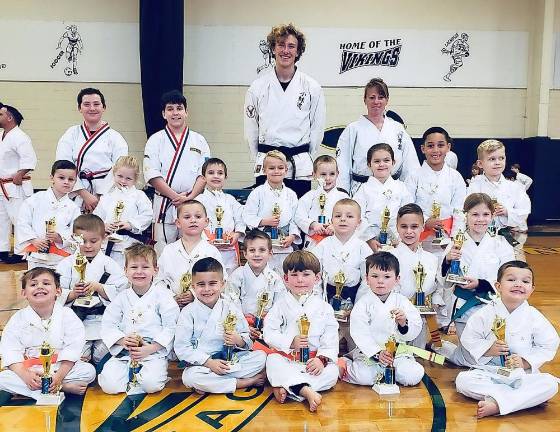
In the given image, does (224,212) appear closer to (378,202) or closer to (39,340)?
(378,202)

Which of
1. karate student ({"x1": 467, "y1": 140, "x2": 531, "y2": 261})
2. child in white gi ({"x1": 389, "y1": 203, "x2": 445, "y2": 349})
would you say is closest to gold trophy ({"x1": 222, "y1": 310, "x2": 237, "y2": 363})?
→ child in white gi ({"x1": 389, "y1": 203, "x2": 445, "y2": 349})

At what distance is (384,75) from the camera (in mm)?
10891

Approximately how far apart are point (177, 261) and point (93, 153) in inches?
59.1

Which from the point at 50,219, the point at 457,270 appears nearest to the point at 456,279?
the point at 457,270

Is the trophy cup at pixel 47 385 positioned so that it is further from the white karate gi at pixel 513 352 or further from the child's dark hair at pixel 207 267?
the white karate gi at pixel 513 352

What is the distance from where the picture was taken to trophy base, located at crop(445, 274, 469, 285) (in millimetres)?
4508

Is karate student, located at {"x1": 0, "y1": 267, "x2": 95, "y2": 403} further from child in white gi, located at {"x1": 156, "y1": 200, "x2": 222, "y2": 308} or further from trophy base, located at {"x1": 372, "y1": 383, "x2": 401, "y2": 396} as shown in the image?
trophy base, located at {"x1": 372, "y1": 383, "x2": 401, "y2": 396}

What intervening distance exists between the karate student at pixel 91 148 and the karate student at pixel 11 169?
8.94ft

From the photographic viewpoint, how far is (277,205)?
5285 mm

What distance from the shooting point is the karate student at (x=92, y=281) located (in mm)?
4414

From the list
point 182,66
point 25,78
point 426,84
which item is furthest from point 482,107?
point 25,78

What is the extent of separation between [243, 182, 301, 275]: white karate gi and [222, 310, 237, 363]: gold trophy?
127 cm

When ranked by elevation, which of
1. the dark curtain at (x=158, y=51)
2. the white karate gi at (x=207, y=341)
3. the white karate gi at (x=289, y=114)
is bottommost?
the white karate gi at (x=207, y=341)

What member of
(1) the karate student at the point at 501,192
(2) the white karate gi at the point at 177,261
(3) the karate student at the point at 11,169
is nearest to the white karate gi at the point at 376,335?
(2) the white karate gi at the point at 177,261
